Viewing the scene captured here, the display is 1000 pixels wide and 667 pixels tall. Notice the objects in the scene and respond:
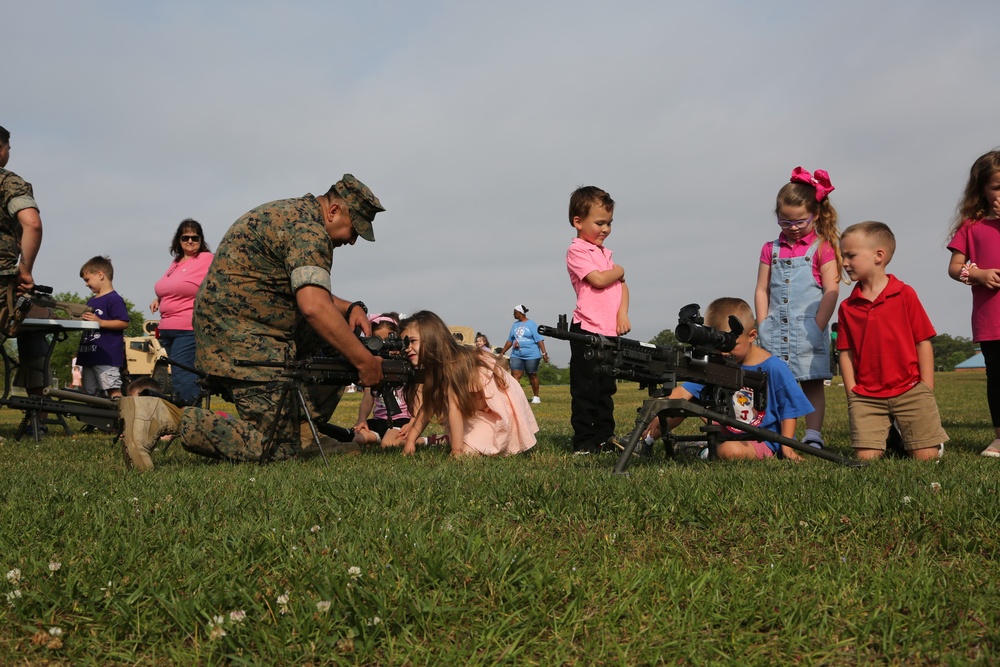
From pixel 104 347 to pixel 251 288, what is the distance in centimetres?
557

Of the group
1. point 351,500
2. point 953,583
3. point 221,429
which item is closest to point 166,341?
point 221,429

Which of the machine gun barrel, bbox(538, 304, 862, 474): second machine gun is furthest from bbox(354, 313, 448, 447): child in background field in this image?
bbox(538, 304, 862, 474): second machine gun

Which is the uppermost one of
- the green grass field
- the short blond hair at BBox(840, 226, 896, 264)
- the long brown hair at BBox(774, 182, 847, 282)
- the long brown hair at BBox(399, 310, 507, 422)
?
the long brown hair at BBox(774, 182, 847, 282)

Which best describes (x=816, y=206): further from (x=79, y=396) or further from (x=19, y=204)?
(x=19, y=204)

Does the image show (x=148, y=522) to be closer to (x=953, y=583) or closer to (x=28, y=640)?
(x=28, y=640)

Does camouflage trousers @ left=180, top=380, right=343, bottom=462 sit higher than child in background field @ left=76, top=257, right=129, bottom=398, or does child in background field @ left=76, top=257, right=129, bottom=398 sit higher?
child in background field @ left=76, top=257, right=129, bottom=398

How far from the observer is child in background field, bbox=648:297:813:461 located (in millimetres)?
6664

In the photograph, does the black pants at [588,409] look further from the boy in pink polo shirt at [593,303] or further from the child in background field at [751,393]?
the child in background field at [751,393]

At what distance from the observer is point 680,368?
502 cm

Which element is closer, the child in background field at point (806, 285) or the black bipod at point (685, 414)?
the black bipod at point (685, 414)

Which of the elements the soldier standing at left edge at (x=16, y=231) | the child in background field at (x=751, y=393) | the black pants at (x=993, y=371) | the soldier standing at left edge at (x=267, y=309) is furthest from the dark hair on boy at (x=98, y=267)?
the black pants at (x=993, y=371)

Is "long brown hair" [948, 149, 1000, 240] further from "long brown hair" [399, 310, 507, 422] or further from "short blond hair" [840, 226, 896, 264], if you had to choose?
"long brown hair" [399, 310, 507, 422]

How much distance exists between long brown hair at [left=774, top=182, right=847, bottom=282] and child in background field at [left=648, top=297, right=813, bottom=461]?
1099mm

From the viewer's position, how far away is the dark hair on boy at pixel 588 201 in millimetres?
7452
